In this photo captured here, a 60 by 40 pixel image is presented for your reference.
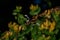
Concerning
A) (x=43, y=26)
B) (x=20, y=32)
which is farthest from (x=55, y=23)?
(x=20, y=32)

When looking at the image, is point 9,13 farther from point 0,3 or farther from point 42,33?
point 42,33

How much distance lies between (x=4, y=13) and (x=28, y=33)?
2530 millimetres

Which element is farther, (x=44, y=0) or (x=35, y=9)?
(x=44, y=0)

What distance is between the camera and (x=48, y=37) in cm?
181

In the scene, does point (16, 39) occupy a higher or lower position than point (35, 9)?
lower

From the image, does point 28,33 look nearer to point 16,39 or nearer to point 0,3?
point 16,39

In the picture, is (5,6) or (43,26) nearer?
(43,26)

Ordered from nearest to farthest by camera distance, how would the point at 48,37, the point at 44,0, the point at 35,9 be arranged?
the point at 48,37 → the point at 35,9 → the point at 44,0

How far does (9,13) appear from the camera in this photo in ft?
14.3

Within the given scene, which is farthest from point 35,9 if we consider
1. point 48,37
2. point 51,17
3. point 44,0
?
point 44,0

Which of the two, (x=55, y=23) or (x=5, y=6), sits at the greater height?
(x=55, y=23)

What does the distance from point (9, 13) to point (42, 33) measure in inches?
100

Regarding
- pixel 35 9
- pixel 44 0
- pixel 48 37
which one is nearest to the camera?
pixel 48 37

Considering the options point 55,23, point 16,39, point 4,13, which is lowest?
point 4,13
